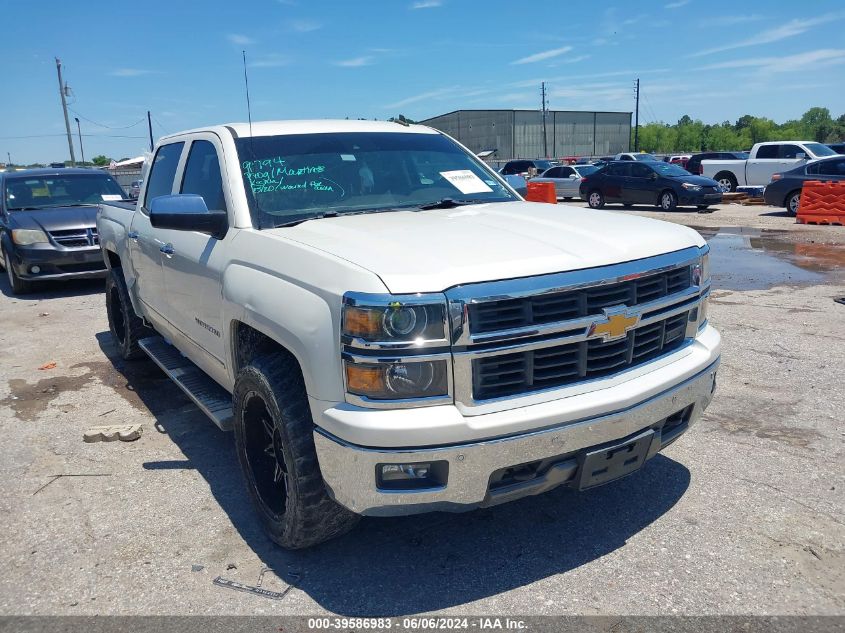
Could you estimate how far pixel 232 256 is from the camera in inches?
Answer: 135

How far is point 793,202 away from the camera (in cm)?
1786

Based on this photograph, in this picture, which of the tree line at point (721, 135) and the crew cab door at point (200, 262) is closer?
the crew cab door at point (200, 262)

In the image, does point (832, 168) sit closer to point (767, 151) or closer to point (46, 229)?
point (767, 151)

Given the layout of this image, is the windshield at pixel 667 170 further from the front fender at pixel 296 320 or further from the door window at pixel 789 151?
the front fender at pixel 296 320

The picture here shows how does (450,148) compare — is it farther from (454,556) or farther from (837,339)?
(837,339)

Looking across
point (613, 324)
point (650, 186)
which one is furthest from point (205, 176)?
point (650, 186)

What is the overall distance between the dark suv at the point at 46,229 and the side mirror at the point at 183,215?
6.93m

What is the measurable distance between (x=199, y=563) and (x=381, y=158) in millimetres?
2445

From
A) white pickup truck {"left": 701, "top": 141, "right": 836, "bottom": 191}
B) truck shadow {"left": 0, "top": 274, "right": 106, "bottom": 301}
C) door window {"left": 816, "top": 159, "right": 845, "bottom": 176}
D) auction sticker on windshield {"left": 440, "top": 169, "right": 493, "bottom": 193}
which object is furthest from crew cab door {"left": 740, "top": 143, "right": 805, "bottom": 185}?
auction sticker on windshield {"left": 440, "top": 169, "right": 493, "bottom": 193}

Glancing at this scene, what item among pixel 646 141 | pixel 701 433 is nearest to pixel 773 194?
pixel 701 433

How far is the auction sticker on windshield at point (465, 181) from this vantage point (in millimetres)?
4230

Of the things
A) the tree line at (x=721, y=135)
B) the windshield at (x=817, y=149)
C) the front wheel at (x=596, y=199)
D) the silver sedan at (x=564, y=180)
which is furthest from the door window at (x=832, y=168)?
the tree line at (x=721, y=135)

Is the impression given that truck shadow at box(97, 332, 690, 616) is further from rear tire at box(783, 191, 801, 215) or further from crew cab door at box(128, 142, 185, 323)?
rear tire at box(783, 191, 801, 215)

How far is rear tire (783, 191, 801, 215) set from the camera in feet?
58.0
